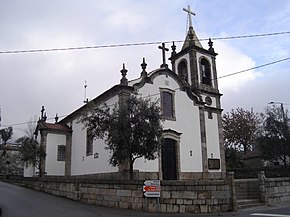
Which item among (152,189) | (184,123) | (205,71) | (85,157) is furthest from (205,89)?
(152,189)

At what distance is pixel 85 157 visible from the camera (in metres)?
27.4

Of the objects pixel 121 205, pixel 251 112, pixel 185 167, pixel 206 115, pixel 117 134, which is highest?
pixel 251 112

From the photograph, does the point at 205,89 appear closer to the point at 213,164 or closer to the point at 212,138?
the point at 212,138

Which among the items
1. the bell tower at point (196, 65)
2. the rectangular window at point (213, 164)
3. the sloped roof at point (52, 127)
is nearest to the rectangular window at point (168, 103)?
the bell tower at point (196, 65)

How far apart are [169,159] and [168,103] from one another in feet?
15.3

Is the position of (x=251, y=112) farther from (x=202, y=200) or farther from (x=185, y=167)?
(x=202, y=200)

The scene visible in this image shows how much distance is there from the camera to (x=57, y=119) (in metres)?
37.8

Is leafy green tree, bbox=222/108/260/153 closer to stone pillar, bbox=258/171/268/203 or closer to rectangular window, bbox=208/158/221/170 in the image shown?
rectangular window, bbox=208/158/221/170

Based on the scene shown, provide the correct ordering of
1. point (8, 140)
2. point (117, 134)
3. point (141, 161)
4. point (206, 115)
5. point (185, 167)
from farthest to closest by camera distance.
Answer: point (8, 140), point (206, 115), point (185, 167), point (141, 161), point (117, 134)

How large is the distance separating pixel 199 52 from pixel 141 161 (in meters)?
13.6

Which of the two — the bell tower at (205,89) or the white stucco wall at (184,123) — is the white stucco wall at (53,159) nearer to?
the white stucco wall at (184,123)

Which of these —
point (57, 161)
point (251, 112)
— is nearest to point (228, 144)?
point (251, 112)

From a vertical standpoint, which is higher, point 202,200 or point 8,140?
point 8,140

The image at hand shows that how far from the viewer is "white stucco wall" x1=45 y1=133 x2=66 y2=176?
29.9m
